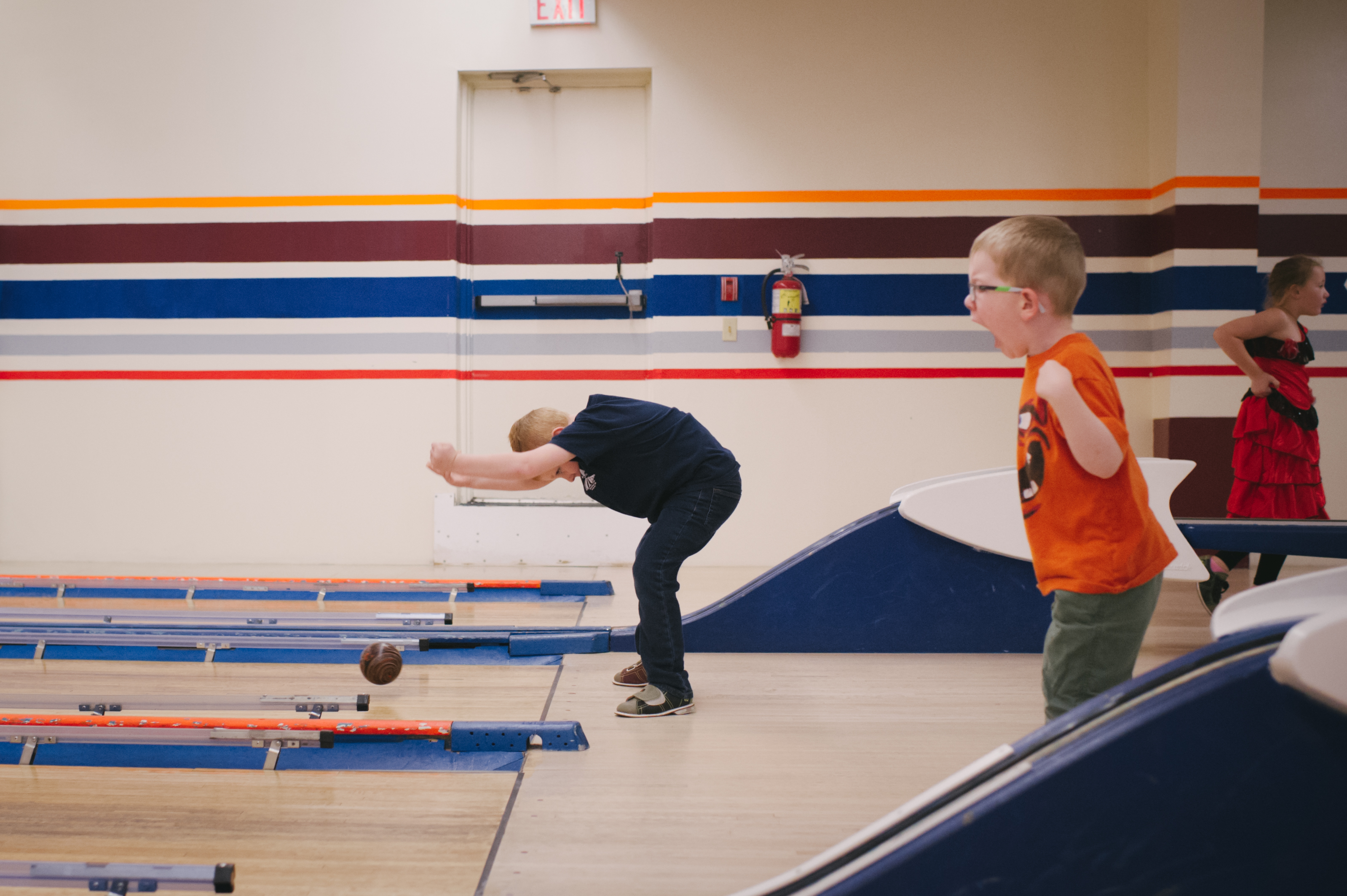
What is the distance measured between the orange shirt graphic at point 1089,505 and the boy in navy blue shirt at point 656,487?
3.90 ft

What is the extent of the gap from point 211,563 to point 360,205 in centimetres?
251

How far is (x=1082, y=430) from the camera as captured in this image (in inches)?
55.7

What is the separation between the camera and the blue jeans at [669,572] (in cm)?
257

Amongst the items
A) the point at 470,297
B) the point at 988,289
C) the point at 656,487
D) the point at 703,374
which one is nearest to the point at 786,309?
the point at 703,374

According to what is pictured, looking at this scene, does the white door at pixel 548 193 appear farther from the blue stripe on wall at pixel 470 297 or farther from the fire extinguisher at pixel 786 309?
the fire extinguisher at pixel 786 309

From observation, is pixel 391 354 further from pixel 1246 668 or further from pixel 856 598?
pixel 1246 668

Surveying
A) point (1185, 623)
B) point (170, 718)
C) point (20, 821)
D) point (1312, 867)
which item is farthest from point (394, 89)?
point (1312, 867)

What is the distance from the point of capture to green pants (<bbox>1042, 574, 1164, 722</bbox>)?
4.84 ft

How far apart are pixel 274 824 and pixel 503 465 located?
1015 mm

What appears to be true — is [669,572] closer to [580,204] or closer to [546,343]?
[546,343]

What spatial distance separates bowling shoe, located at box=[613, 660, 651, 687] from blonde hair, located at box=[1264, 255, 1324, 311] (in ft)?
9.86

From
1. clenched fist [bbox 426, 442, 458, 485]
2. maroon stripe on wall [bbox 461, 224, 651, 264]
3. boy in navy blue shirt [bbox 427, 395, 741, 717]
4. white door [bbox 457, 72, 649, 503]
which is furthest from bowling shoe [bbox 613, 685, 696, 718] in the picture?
maroon stripe on wall [bbox 461, 224, 651, 264]

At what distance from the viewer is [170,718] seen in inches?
88.0

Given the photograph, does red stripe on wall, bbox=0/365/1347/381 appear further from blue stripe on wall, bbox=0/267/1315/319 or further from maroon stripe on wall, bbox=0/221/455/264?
maroon stripe on wall, bbox=0/221/455/264
